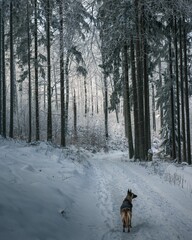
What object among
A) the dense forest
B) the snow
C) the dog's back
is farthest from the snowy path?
the dense forest

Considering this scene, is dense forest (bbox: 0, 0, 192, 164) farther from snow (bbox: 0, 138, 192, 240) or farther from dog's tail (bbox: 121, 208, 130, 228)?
dog's tail (bbox: 121, 208, 130, 228)

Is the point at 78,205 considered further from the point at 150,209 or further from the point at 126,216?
the point at 126,216

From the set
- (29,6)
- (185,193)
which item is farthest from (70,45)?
(29,6)

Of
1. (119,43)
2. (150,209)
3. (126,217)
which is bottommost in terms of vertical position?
(150,209)

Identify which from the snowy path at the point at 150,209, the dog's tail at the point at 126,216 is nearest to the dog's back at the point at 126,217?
the dog's tail at the point at 126,216

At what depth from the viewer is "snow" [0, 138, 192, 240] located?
5.88 meters

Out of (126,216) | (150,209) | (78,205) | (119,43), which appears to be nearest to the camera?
(126,216)

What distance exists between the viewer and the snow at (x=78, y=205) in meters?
5.88

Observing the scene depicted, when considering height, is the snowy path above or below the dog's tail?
below

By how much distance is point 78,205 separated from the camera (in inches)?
316

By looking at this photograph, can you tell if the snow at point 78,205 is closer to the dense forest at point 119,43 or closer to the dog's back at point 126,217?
the dog's back at point 126,217

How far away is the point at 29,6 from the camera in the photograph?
23.6m

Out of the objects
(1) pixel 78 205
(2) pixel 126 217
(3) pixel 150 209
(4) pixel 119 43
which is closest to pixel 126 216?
(2) pixel 126 217

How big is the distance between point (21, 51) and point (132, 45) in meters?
10.9
